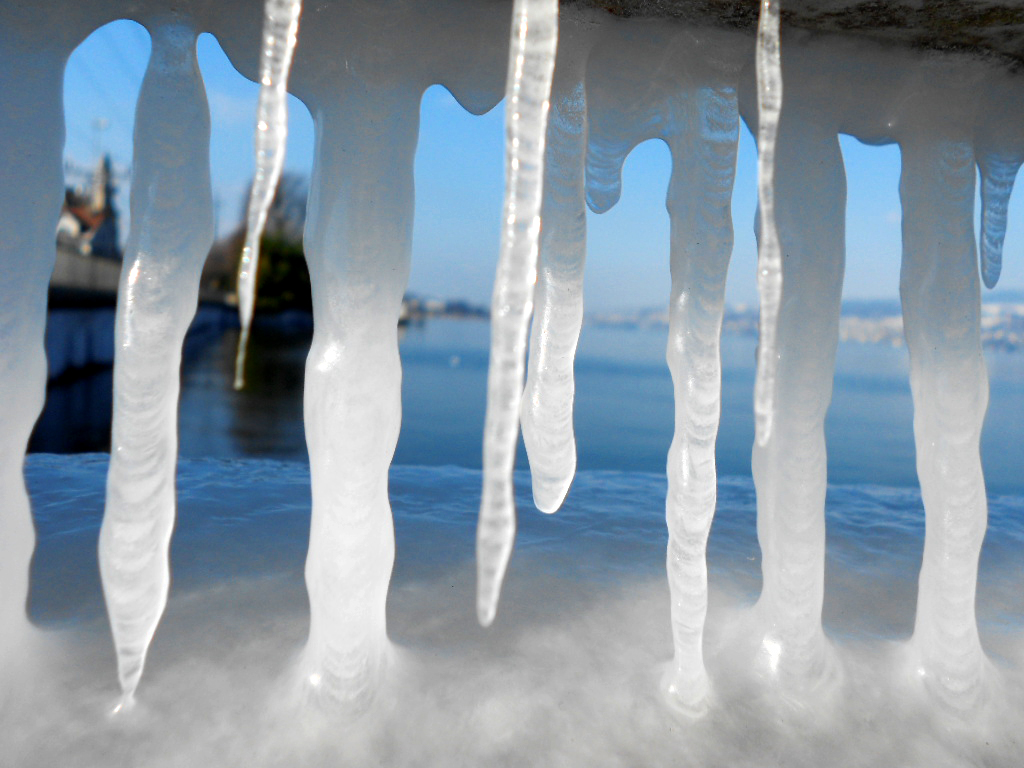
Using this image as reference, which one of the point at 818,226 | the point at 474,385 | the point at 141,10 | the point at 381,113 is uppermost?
the point at 141,10

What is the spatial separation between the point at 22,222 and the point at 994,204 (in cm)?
245

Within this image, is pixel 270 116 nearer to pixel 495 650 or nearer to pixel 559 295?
pixel 559 295

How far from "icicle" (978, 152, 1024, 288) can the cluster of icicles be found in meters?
0.09

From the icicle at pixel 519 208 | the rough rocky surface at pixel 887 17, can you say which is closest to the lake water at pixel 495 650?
the icicle at pixel 519 208

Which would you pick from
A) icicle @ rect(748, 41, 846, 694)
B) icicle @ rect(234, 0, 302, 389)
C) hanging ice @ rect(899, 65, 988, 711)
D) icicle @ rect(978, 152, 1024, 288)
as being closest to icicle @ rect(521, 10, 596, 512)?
icicle @ rect(748, 41, 846, 694)

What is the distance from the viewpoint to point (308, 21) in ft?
4.95

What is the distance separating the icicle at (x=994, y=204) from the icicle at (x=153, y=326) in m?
2.00

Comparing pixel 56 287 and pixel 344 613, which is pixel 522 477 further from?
pixel 56 287

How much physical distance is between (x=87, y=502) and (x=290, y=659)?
1.59 metres

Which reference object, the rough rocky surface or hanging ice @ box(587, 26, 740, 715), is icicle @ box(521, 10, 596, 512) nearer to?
hanging ice @ box(587, 26, 740, 715)

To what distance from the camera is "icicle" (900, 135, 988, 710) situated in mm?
1730

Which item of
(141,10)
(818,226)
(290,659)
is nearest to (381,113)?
(141,10)

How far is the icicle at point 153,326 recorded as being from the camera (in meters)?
1.45

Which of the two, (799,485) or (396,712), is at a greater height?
(799,485)
